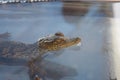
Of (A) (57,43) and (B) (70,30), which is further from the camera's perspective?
(B) (70,30)

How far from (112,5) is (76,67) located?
0.96 meters

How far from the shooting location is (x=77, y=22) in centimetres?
171

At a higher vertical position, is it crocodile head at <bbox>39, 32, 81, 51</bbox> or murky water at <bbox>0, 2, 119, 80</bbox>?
crocodile head at <bbox>39, 32, 81, 51</bbox>

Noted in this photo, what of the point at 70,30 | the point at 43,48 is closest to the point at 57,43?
the point at 43,48

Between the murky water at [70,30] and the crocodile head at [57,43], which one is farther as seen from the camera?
the crocodile head at [57,43]

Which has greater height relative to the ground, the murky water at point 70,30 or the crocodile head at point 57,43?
the crocodile head at point 57,43

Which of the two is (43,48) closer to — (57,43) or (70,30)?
(57,43)

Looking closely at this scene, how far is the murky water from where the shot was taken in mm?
1130

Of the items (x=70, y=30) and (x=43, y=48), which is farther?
(x=70, y=30)

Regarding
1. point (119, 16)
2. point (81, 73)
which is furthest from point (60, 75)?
point (119, 16)

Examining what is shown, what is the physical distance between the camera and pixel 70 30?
1.58 meters

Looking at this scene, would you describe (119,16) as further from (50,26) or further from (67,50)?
(67,50)

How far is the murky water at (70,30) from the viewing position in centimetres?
113

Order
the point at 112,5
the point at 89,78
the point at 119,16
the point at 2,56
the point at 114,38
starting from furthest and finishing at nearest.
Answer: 1. the point at 112,5
2. the point at 119,16
3. the point at 114,38
4. the point at 2,56
5. the point at 89,78
